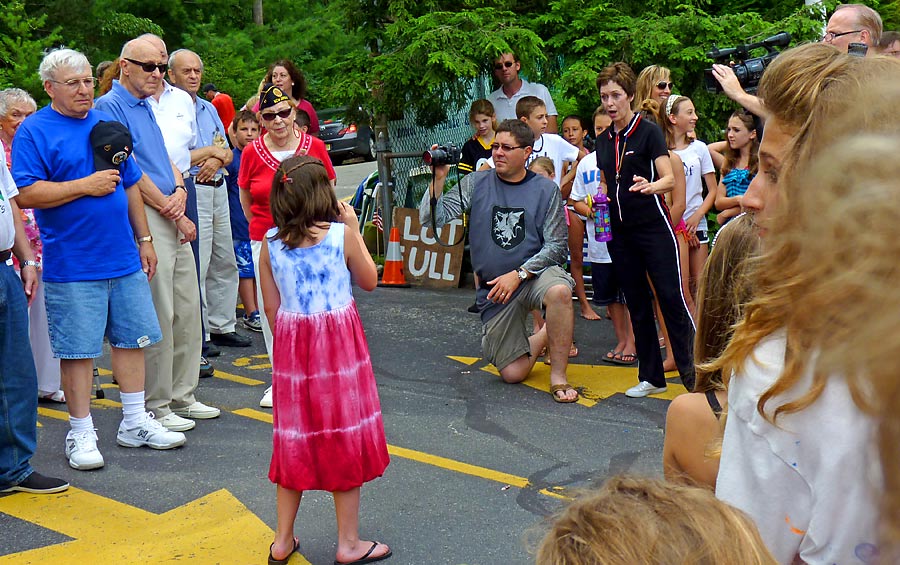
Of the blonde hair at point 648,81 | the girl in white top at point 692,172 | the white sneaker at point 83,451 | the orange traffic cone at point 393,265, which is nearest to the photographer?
the white sneaker at point 83,451

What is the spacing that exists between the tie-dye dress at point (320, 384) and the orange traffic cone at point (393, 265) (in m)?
5.81

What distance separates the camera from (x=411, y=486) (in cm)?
484

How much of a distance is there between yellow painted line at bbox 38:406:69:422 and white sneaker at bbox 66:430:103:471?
0.87 m

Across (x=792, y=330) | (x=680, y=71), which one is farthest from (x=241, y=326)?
(x=792, y=330)

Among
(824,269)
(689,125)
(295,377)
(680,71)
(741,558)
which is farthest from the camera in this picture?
(680,71)

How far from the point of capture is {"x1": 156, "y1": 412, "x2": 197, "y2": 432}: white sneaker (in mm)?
5691

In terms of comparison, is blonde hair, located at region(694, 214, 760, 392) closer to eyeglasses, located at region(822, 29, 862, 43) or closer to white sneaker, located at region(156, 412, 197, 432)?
eyeglasses, located at region(822, 29, 862, 43)

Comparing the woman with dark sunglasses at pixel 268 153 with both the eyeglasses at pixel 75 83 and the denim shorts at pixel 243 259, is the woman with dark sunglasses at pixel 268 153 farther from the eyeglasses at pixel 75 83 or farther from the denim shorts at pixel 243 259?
the denim shorts at pixel 243 259

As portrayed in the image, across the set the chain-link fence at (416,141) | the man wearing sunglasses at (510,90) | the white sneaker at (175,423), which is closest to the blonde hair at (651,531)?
the white sneaker at (175,423)

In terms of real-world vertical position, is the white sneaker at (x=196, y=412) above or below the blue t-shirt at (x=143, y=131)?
below

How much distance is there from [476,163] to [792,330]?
7.29 m

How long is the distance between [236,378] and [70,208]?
2.19 meters

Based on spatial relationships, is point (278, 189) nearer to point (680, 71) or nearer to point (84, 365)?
point (84, 365)

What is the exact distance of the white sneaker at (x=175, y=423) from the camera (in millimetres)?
5691
